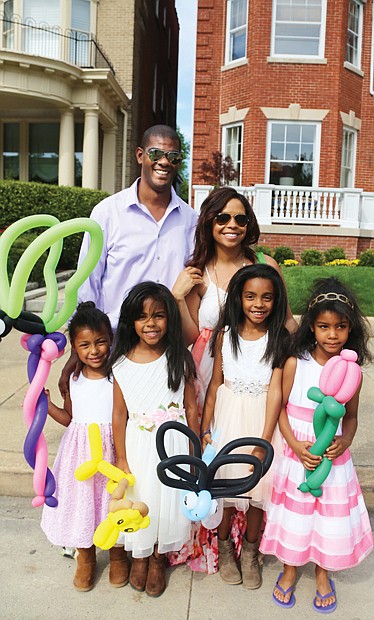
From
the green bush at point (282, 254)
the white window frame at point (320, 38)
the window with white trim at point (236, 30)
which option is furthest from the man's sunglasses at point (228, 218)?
the window with white trim at point (236, 30)

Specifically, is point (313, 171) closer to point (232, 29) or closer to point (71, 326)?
point (232, 29)

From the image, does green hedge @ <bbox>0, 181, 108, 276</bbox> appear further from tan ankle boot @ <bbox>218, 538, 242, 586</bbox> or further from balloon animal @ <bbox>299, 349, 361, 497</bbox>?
balloon animal @ <bbox>299, 349, 361, 497</bbox>

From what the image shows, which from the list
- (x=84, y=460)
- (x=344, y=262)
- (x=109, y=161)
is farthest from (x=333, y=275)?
(x=109, y=161)

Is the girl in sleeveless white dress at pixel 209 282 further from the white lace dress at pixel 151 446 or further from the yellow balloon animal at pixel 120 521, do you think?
the yellow balloon animal at pixel 120 521

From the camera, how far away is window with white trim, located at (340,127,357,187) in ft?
47.4

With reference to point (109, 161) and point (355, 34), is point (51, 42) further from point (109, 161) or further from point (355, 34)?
point (355, 34)

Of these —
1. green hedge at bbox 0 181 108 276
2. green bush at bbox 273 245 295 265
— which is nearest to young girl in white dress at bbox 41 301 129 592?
green hedge at bbox 0 181 108 276

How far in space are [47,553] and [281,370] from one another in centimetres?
146

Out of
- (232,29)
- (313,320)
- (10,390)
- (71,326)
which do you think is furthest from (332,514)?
(232,29)

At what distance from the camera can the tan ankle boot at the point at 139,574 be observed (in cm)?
247

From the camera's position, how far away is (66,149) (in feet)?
49.6

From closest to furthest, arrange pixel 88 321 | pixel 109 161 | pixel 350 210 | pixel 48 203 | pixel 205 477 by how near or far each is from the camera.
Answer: pixel 205 477 < pixel 88 321 < pixel 48 203 < pixel 350 210 < pixel 109 161

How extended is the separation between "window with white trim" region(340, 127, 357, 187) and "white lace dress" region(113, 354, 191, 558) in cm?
1318

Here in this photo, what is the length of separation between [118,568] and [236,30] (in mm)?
14396
